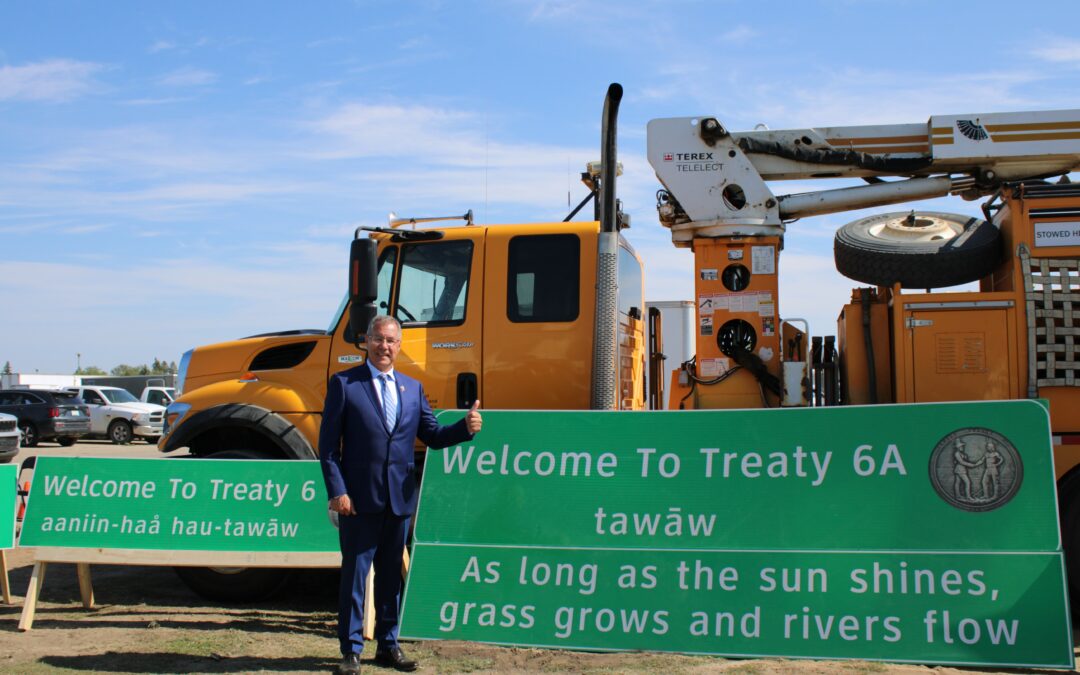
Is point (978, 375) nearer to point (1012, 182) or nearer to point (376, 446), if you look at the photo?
point (1012, 182)

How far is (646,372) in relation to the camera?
8.02 metres

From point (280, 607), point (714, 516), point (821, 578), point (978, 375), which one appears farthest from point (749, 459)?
point (280, 607)

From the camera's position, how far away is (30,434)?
2600 centimetres

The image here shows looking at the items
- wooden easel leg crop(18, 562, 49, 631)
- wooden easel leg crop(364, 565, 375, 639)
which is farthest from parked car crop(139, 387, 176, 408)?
wooden easel leg crop(364, 565, 375, 639)

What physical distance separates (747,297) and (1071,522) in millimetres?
2430

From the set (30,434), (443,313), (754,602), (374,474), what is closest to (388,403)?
(374,474)

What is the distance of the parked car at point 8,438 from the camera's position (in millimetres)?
20609

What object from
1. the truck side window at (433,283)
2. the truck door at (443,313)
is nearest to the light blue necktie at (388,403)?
the truck door at (443,313)

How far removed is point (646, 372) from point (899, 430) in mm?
2997

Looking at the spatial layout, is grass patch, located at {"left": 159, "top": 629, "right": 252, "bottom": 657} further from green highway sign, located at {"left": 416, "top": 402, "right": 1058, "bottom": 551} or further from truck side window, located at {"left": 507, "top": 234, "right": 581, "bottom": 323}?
truck side window, located at {"left": 507, "top": 234, "right": 581, "bottom": 323}

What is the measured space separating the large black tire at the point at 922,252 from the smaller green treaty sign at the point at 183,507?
4.00m

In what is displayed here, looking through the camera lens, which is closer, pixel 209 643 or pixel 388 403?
pixel 388 403

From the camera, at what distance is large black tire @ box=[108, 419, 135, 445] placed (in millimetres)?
27625

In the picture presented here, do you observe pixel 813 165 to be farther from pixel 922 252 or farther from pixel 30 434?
pixel 30 434
